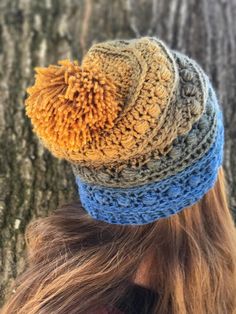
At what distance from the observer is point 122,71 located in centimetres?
135

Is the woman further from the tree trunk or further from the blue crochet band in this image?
the tree trunk

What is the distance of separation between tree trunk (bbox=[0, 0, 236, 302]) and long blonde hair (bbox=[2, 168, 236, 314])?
32 cm

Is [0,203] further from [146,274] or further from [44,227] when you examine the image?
[146,274]

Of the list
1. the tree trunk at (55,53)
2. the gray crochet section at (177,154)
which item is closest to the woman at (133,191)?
the gray crochet section at (177,154)

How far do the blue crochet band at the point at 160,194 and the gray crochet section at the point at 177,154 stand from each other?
2 centimetres

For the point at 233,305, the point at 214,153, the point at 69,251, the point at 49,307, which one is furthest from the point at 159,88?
the point at 233,305

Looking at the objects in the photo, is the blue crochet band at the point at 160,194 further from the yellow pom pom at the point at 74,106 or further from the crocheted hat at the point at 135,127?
the yellow pom pom at the point at 74,106

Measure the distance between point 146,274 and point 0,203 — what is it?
25.9 inches

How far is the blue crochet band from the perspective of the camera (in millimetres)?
1332

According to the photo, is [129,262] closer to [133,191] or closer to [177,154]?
[133,191]

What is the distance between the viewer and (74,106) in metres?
1.24

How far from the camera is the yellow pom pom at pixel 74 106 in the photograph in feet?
4.07

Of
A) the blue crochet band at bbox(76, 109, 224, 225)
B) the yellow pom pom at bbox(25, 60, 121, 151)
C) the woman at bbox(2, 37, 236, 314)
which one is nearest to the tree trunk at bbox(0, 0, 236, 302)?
the woman at bbox(2, 37, 236, 314)

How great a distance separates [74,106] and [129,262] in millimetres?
484
